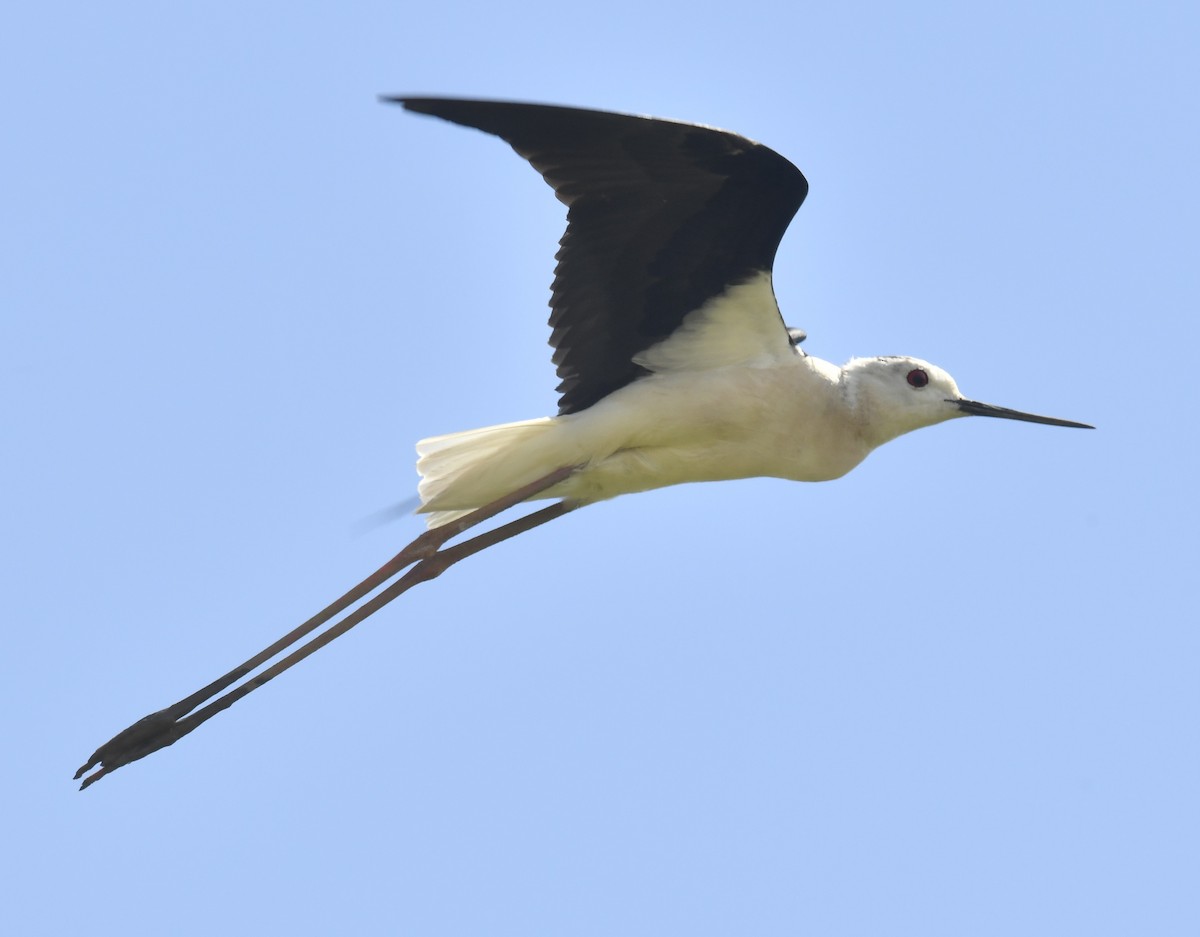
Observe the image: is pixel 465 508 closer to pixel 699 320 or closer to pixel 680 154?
pixel 699 320

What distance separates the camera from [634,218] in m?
7.60

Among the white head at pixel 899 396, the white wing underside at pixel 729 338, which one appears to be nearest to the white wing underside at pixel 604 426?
the white wing underside at pixel 729 338

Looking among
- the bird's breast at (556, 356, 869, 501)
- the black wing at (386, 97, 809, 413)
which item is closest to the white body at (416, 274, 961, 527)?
the bird's breast at (556, 356, 869, 501)

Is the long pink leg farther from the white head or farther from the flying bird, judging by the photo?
the white head

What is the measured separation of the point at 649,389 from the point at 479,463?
80 cm

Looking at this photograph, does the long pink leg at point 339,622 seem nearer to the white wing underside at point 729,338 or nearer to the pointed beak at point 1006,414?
the white wing underside at point 729,338

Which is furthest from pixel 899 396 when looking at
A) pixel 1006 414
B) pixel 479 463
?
pixel 479 463

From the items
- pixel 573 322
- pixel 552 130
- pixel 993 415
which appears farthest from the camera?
pixel 993 415

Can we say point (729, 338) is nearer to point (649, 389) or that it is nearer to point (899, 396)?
point (649, 389)

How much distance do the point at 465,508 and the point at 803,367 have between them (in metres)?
1.59

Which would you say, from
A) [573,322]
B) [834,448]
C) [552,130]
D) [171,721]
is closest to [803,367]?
[834,448]

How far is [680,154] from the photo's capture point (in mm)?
7324

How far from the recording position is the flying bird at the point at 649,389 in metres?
7.55

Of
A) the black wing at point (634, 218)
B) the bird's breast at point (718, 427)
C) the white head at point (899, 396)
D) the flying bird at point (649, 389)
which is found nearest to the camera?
the black wing at point (634, 218)
